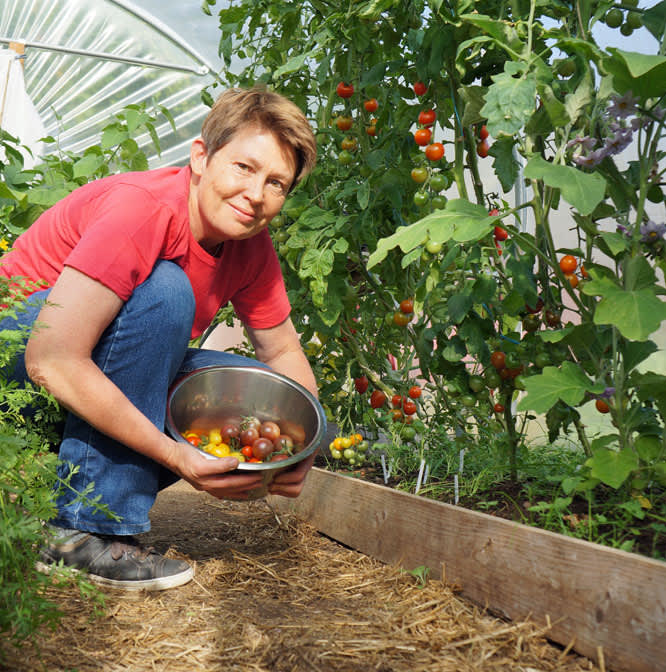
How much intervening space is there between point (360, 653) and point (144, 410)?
2.12 ft

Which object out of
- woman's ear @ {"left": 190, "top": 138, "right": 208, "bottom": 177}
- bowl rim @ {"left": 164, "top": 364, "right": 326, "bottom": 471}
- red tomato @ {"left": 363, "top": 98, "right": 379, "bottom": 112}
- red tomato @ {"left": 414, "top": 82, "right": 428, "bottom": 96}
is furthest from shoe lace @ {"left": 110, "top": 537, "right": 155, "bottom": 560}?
red tomato @ {"left": 363, "top": 98, "right": 379, "bottom": 112}

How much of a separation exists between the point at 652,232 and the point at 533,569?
63 cm

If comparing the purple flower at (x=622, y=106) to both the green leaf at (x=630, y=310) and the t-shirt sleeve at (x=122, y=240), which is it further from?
the t-shirt sleeve at (x=122, y=240)

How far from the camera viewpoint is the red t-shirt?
135 cm

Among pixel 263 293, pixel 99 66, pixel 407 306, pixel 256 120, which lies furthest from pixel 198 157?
pixel 99 66

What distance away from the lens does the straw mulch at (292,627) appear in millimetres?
1117

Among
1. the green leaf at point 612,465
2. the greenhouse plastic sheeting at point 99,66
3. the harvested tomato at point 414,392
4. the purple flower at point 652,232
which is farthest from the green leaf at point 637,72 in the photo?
the greenhouse plastic sheeting at point 99,66

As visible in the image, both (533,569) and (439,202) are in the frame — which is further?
(439,202)

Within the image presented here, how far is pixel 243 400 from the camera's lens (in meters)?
1.76

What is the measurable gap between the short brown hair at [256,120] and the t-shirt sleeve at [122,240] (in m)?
0.20

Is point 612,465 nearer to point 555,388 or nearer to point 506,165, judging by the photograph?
point 555,388

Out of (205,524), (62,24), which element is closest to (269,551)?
(205,524)

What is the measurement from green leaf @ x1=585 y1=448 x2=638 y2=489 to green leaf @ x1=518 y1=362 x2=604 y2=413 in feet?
0.33

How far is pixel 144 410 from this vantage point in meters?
1.48
